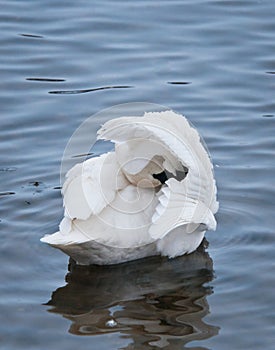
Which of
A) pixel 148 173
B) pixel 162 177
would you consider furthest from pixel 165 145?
pixel 162 177

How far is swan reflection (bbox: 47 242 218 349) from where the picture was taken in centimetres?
668

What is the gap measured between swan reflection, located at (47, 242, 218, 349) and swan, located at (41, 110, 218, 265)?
12 centimetres

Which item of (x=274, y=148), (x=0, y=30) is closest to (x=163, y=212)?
(x=274, y=148)

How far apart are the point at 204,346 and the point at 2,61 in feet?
18.7

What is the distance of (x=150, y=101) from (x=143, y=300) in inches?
138

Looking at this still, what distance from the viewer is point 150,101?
33.9 feet

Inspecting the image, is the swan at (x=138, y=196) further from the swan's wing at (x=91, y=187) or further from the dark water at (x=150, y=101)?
the dark water at (x=150, y=101)

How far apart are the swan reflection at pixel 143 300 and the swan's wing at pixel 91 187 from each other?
0.54 metres

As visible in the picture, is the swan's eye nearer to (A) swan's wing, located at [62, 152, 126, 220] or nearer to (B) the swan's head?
(B) the swan's head

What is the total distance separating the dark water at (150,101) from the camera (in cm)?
677

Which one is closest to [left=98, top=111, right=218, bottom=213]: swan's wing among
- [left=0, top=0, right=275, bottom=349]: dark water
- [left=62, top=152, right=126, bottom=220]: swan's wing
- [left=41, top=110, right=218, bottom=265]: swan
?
[left=41, top=110, right=218, bottom=265]: swan

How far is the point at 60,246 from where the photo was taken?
6.97 m

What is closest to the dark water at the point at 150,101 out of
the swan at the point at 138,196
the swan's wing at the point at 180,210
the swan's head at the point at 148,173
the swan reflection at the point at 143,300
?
the swan reflection at the point at 143,300

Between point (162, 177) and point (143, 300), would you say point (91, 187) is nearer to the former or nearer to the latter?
point (162, 177)
